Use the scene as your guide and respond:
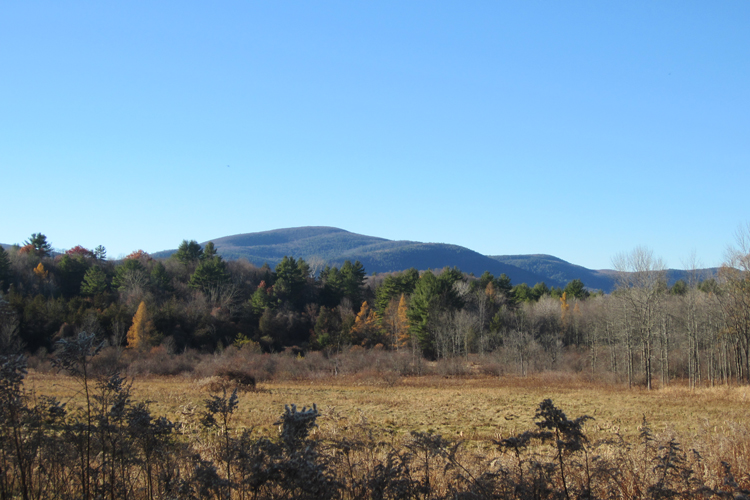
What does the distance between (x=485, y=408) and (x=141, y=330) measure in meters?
41.3

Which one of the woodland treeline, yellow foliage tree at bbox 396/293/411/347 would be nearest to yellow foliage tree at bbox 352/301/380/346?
the woodland treeline

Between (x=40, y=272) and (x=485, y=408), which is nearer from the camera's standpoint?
(x=485, y=408)

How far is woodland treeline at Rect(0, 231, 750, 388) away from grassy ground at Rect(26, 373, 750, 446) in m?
7.75

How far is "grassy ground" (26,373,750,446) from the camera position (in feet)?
46.9

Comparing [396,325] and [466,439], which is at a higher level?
[466,439]

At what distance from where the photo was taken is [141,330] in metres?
50.7

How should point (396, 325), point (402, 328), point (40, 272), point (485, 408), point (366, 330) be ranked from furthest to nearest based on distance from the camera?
point (366, 330) → point (396, 325) → point (40, 272) → point (402, 328) → point (485, 408)

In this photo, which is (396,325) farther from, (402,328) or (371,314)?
(371,314)

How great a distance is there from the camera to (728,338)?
37062mm


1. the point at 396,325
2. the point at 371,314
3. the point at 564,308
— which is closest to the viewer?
the point at 396,325

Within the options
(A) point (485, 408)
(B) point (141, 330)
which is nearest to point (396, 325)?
(B) point (141, 330)

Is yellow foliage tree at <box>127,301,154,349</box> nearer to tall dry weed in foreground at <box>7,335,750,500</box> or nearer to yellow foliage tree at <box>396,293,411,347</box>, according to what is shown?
yellow foliage tree at <box>396,293,411,347</box>

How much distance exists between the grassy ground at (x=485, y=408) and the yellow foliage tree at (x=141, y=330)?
17123 millimetres

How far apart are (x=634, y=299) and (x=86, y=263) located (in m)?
67.6
